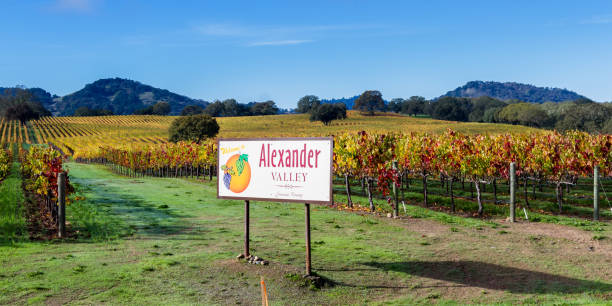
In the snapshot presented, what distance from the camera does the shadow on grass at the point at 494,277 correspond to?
374 inches

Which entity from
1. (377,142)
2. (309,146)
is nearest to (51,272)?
(309,146)

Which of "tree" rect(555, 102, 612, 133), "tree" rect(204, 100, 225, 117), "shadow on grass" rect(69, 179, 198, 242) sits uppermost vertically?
"tree" rect(204, 100, 225, 117)

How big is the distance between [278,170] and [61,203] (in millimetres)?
7793

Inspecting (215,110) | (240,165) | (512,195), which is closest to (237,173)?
(240,165)

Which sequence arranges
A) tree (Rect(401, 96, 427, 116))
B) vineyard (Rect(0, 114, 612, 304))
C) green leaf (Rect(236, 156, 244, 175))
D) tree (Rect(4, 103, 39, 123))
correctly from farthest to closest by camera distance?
tree (Rect(401, 96, 427, 116)) → tree (Rect(4, 103, 39, 123)) → green leaf (Rect(236, 156, 244, 175)) → vineyard (Rect(0, 114, 612, 304))

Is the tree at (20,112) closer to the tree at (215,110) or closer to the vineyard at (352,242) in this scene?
the tree at (215,110)

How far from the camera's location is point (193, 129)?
3981 inches

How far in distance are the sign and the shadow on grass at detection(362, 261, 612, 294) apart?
2.64 m

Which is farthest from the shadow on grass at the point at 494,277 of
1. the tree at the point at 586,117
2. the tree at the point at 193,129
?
the tree at the point at 586,117

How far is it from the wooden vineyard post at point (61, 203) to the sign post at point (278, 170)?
587 cm

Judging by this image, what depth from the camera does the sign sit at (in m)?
10.0

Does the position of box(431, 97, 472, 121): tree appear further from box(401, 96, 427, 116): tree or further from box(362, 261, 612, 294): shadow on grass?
box(362, 261, 612, 294): shadow on grass

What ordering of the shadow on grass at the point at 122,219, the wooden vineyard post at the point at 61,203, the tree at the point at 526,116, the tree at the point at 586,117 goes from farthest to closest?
the tree at the point at 526,116
the tree at the point at 586,117
the shadow on grass at the point at 122,219
the wooden vineyard post at the point at 61,203

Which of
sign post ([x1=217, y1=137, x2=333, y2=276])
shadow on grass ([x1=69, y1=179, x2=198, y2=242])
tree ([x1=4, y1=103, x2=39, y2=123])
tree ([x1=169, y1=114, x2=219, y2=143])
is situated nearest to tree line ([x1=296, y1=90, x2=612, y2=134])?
tree ([x1=169, y1=114, x2=219, y2=143])
